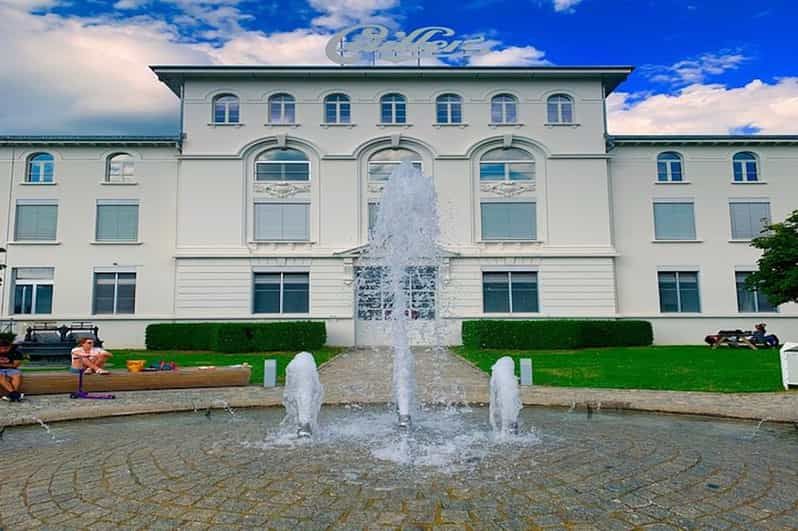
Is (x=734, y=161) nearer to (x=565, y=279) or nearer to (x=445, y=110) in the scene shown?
(x=565, y=279)

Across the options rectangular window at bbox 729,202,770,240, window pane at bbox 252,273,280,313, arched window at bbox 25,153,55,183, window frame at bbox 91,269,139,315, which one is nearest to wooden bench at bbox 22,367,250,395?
window pane at bbox 252,273,280,313

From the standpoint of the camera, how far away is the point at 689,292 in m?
25.7

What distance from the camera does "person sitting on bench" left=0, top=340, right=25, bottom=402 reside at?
10.5 meters

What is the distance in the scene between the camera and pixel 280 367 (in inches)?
647

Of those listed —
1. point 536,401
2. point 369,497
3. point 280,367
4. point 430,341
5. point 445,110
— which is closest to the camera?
point 369,497

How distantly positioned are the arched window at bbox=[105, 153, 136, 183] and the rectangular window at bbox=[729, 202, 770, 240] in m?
27.7

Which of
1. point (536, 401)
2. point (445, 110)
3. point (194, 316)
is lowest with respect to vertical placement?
point (536, 401)

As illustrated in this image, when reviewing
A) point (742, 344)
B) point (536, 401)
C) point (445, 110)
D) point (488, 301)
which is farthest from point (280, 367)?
point (742, 344)

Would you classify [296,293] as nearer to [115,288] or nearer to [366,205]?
[366,205]

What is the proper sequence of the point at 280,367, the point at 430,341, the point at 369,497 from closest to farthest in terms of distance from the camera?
the point at 369,497, the point at 280,367, the point at 430,341

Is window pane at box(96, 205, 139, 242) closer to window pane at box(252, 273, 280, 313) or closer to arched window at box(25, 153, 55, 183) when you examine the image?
arched window at box(25, 153, 55, 183)

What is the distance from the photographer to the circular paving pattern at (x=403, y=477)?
410 centimetres

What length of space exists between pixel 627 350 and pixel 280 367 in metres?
13.3

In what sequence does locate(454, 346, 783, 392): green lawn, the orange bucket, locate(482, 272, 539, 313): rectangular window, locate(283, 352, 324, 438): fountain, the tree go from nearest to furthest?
A: locate(283, 352, 324, 438): fountain → locate(454, 346, 783, 392): green lawn → the orange bucket → the tree → locate(482, 272, 539, 313): rectangular window
